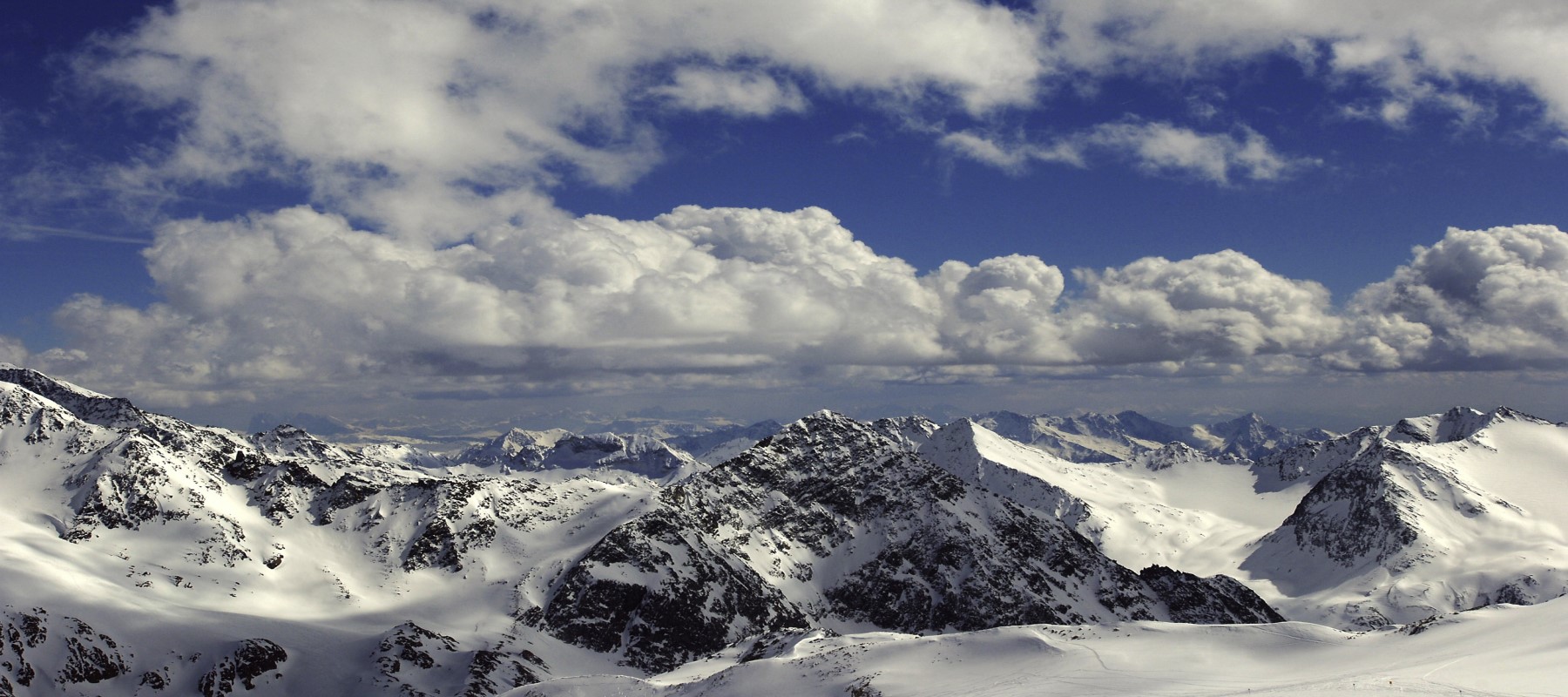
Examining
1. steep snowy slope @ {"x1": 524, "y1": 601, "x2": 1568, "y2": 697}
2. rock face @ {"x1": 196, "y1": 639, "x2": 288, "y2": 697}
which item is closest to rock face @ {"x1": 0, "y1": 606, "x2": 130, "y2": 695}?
rock face @ {"x1": 196, "y1": 639, "x2": 288, "y2": 697}

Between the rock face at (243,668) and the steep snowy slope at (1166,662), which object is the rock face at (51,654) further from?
the steep snowy slope at (1166,662)

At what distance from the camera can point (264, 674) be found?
524ft

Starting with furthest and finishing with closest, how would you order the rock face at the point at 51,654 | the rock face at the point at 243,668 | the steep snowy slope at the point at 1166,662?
1. the rock face at the point at 243,668
2. the rock face at the point at 51,654
3. the steep snowy slope at the point at 1166,662

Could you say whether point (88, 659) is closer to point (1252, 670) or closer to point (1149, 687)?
point (1149, 687)

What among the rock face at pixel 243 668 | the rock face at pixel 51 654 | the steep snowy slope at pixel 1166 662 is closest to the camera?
the steep snowy slope at pixel 1166 662

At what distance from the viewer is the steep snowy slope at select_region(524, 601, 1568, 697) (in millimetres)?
79812

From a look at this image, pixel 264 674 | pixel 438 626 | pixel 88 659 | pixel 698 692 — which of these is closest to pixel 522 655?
pixel 438 626

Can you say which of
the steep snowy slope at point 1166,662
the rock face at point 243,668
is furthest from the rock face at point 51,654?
the steep snowy slope at point 1166,662

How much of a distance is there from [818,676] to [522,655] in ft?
333

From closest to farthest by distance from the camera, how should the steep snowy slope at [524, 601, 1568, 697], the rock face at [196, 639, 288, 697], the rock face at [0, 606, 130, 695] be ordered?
the steep snowy slope at [524, 601, 1568, 697] → the rock face at [0, 606, 130, 695] → the rock face at [196, 639, 288, 697]

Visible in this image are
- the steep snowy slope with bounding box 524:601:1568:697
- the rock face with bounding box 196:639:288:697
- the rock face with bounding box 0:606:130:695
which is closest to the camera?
the steep snowy slope with bounding box 524:601:1568:697

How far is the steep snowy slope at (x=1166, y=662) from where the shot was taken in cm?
7981

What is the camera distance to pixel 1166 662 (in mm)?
97812

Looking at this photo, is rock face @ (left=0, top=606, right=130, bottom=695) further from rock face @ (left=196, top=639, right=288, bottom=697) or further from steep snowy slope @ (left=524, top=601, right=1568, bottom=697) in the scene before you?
steep snowy slope @ (left=524, top=601, right=1568, bottom=697)
